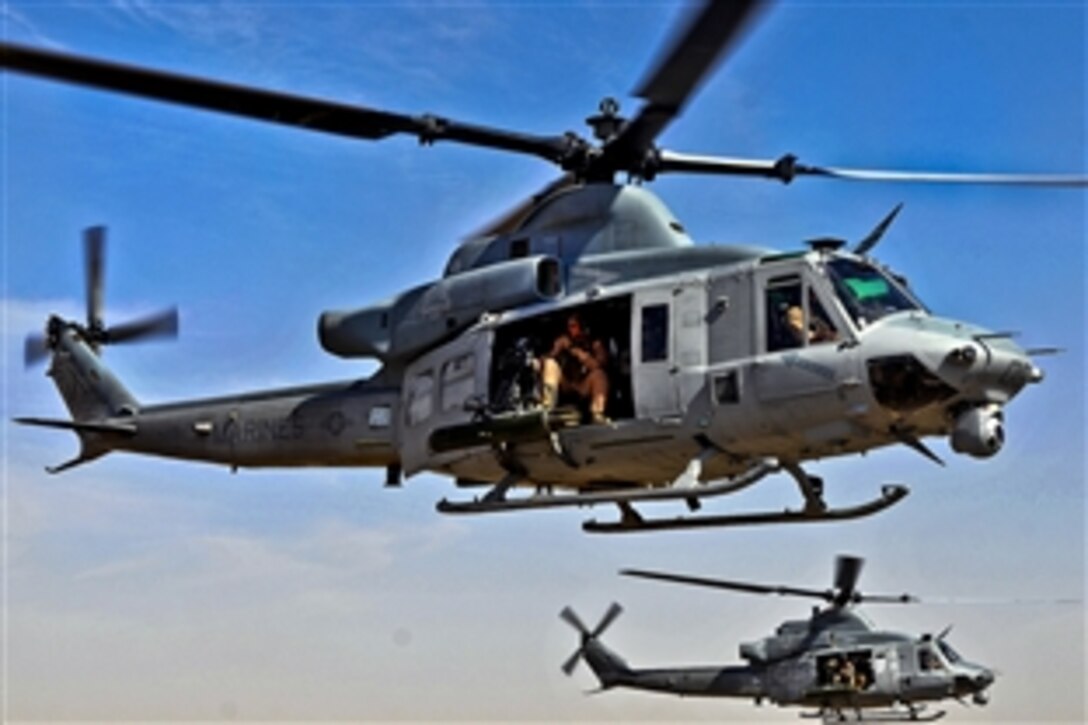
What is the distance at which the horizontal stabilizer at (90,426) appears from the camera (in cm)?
1564

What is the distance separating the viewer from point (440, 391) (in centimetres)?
1328

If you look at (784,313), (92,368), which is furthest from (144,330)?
(784,313)

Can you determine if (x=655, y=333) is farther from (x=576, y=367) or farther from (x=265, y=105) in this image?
(x=265, y=105)

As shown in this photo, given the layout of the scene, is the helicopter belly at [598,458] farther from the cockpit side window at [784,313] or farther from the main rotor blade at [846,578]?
the main rotor blade at [846,578]

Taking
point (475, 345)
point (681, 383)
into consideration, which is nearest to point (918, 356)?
point (681, 383)

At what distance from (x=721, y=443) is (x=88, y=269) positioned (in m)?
8.76

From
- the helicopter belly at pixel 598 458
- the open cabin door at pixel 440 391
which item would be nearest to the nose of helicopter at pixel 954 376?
the helicopter belly at pixel 598 458

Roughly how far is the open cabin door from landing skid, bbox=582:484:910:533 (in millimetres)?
1622

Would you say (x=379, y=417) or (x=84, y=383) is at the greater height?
(x=84, y=383)

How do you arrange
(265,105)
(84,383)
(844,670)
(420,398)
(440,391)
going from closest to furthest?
(265,105) → (440,391) → (420,398) → (84,383) → (844,670)

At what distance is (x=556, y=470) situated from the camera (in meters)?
12.8

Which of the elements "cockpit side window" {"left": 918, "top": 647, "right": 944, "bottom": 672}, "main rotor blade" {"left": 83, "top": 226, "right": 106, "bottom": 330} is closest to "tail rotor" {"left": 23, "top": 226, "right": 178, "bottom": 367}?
"main rotor blade" {"left": 83, "top": 226, "right": 106, "bottom": 330}

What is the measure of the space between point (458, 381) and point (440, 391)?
0.26 metres

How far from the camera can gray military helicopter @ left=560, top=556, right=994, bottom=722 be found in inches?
984
